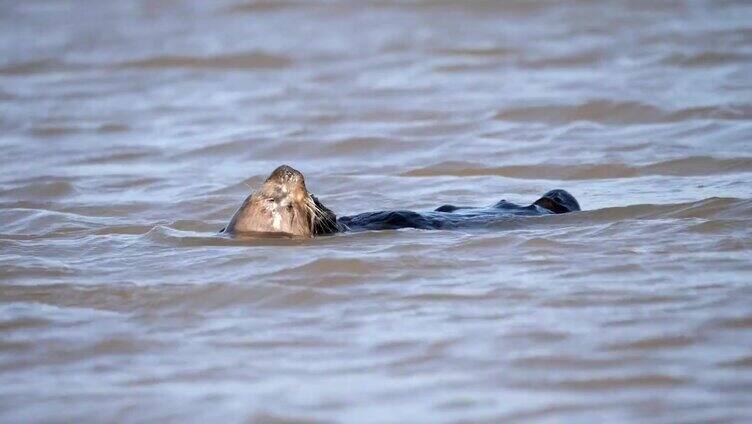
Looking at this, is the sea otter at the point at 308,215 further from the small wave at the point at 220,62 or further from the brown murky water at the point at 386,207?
the small wave at the point at 220,62

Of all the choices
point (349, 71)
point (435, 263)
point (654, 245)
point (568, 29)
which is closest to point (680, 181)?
point (654, 245)

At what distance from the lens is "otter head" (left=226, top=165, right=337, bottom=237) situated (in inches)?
269

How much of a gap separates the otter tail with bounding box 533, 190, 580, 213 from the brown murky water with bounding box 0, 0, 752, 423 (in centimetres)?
23

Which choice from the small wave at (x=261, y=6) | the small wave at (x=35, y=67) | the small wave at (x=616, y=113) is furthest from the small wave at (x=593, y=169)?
the small wave at (x=261, y=6)

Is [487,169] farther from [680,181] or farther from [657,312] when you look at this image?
[657,312]

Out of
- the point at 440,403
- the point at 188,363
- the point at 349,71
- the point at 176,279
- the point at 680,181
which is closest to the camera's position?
the point at 440,403

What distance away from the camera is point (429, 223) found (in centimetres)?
725

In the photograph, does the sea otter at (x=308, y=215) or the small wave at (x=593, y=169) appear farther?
the small wave at (x=593, y=169)

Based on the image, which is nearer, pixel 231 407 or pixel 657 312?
pixel 231 407

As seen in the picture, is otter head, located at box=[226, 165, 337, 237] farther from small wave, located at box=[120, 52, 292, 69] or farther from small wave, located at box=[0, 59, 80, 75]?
small wave, located at box=[0, 59, 80, 75]

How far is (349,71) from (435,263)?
7.71 meters

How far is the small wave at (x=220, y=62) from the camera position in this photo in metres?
14.8

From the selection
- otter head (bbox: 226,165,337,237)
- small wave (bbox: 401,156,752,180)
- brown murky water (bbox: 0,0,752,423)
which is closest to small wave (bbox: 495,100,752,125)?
brown murky water (bbox: 0,0,752,423)

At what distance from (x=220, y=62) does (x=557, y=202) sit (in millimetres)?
8043
